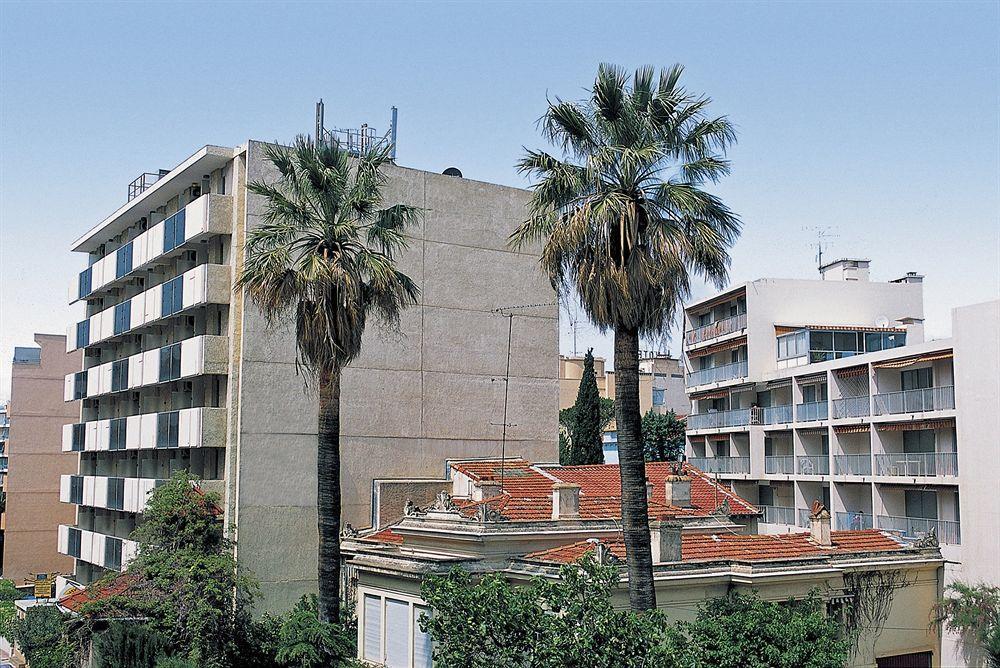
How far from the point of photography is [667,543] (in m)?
27.8

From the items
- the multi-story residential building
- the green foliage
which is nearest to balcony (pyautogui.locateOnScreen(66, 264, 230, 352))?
the multi-story residential building

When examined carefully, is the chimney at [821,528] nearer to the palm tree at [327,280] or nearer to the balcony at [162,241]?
the palm tree at [327,280]

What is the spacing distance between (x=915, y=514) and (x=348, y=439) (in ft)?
81.7

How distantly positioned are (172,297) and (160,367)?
2900mm

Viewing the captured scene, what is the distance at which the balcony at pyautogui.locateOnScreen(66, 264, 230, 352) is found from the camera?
41.0m

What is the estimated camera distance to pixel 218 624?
102ft

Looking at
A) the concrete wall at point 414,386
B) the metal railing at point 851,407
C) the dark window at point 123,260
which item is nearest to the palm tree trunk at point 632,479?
the concrete wall at point 414,386

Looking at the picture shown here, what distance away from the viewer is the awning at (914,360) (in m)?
44.0

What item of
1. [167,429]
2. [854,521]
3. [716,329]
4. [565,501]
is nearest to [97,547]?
[167,429]

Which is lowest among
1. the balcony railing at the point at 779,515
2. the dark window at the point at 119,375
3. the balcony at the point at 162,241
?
the balcony railing at the point at 779,515

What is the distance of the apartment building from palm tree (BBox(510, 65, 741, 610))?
1748cm

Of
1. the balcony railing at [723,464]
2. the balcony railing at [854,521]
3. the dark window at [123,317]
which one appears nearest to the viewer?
the dark window at [123,317]

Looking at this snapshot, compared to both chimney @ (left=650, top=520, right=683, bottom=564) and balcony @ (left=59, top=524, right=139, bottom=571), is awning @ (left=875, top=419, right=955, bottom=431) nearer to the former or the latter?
chimney @ (left=650, top=520, right=683, bottom=564)

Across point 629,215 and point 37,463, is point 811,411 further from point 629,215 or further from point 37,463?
point 37,463
